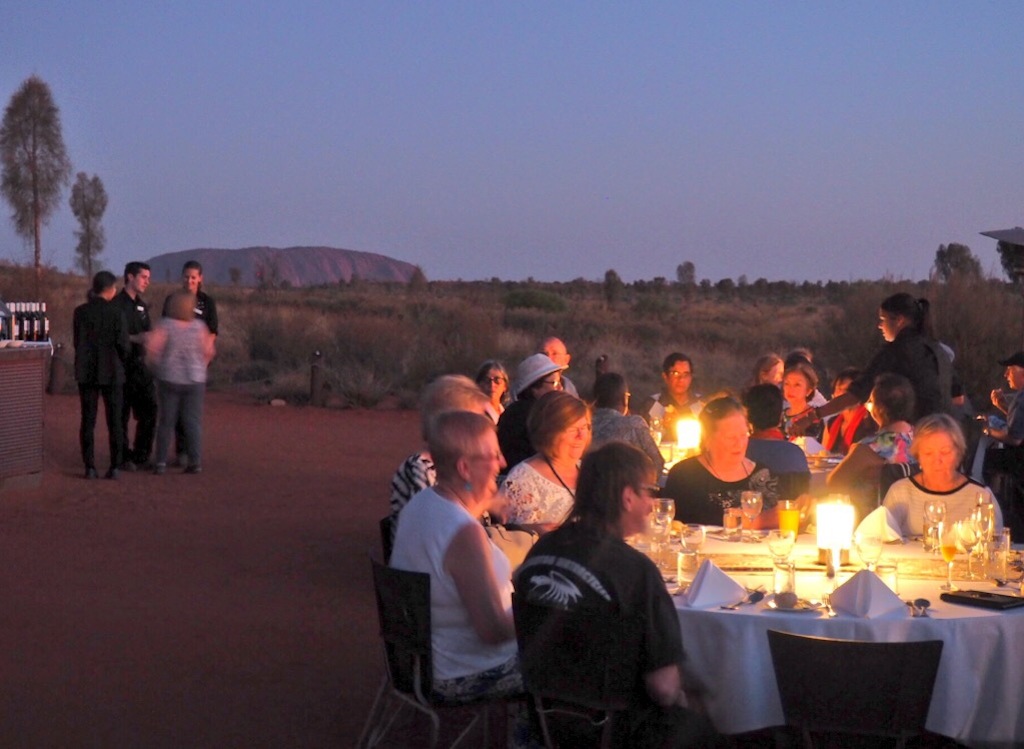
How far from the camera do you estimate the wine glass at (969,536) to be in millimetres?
4359

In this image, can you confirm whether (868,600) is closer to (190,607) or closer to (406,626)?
(406,626)

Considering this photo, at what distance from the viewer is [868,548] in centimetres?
457

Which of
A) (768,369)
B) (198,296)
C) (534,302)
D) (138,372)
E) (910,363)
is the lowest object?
(138,372)

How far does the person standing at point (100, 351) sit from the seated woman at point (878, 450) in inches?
276

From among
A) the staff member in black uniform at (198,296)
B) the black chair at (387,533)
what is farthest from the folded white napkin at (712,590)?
the staff member in black uniform at (198,296)

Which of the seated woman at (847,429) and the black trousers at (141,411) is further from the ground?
the seated woman at (847,429)

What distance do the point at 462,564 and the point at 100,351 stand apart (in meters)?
8.20

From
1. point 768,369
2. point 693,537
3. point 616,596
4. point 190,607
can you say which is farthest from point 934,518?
point 768,369

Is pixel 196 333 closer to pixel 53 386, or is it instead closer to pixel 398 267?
pixel 53 386

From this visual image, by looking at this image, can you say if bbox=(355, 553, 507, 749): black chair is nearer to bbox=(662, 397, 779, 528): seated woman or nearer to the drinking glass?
the drinking glass

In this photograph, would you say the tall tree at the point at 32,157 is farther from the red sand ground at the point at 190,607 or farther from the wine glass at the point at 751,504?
the wine glass at the point at 751,504

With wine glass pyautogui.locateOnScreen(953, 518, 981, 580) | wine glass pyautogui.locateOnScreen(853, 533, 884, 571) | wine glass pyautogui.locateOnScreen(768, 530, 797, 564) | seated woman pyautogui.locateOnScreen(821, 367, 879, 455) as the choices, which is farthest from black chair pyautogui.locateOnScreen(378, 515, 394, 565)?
seated woman pyautogui.locateOnScreen(821, 367, 879, 455)

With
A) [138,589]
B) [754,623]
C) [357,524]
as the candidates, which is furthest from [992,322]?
[754,623]

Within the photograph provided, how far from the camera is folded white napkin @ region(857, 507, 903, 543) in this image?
15.7 ft
